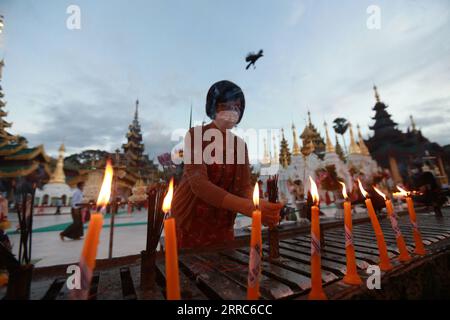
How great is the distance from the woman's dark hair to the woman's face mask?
10 cm

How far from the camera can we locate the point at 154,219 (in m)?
1.18

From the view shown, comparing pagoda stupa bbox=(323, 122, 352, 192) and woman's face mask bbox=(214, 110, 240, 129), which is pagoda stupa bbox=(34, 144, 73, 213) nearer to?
woman's face mask bbox=(214, 110, 240, 129)

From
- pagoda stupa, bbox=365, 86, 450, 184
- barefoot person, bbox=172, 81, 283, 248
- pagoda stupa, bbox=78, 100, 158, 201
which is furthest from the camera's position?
pagoda stupa, bbox=365, 86, 450, 184

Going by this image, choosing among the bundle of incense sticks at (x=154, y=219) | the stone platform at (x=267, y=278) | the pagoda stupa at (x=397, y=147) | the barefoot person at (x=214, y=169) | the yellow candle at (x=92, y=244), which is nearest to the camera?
the yellow candle at (x=92, y=244)

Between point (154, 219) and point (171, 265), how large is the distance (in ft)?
1.76

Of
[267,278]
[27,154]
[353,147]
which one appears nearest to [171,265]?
[267,278]

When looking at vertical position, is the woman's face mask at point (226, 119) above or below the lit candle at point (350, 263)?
above

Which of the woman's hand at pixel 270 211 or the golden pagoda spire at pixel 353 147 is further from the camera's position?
the golden pagoda spire at pixel 353 147

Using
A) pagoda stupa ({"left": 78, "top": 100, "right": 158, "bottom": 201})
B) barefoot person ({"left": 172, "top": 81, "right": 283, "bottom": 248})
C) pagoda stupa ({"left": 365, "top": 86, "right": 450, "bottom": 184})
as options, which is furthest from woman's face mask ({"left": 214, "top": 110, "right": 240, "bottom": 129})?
pagoda stupa ({"left": 365, "top": 86, "right": 450, "bottom": 184})

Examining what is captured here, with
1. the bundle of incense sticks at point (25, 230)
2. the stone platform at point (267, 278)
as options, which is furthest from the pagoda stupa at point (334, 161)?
the bundle of incense sticks at point (25, 230)

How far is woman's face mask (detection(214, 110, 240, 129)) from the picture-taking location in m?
2.20

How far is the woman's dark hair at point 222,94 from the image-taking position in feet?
7.25

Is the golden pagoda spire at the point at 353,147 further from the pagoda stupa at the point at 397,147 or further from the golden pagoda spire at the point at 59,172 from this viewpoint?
the golden pagoda spire at the point at 59,172

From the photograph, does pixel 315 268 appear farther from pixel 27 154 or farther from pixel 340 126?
pixel 340 126
